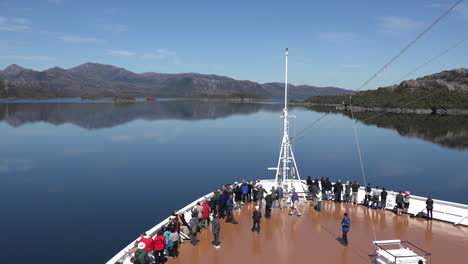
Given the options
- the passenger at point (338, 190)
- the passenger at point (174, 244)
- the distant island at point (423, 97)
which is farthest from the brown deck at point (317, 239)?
the distant island at point (423, 97)

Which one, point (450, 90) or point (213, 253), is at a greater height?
point (450, 90)

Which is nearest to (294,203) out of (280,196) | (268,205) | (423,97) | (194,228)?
(280,196)

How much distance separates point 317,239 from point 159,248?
23.1 feet

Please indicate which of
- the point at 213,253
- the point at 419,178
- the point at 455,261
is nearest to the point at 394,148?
the point at 419,178

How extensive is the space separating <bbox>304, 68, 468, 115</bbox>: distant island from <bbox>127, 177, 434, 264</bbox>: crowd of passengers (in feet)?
301

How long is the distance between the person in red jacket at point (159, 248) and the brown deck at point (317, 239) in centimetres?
62

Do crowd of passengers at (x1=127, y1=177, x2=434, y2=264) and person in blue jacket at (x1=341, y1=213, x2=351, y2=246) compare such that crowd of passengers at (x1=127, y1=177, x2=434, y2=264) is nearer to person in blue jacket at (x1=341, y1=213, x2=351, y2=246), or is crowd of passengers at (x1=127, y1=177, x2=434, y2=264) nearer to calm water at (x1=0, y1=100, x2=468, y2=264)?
person in blue jacket at (x1=341, y1=213, x2=351, y2=246)

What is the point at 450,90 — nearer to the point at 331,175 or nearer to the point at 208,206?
the point at 331,175

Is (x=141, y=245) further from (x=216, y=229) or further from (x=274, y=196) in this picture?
(x=274, y=196)

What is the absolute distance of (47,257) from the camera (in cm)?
1833

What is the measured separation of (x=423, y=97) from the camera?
13500 centimetres

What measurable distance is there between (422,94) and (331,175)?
129854 millimetres

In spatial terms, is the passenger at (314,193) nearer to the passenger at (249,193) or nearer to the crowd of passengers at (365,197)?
the crowd of passengers at (365,197)

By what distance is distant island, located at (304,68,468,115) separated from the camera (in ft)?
404
